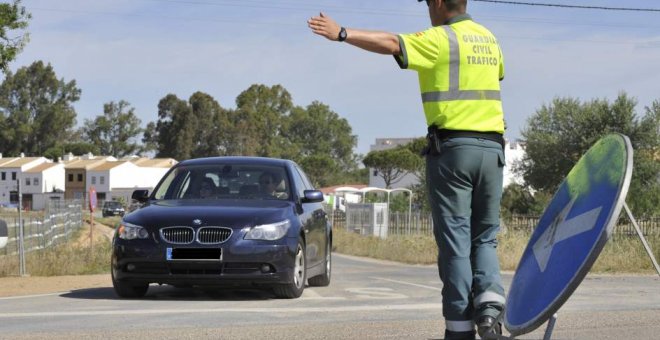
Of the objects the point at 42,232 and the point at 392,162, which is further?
the point at 392,162

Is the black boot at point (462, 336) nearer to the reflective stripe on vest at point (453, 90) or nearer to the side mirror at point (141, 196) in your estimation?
the reflective stripe on vest at point (453, 90)

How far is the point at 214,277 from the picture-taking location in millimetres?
9398

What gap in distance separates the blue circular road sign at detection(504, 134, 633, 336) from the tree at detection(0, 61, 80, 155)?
121m

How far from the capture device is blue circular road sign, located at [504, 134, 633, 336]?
146 inches

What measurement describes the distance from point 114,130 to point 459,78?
14543 centimetres

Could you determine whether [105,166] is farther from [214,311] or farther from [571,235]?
[571,235]

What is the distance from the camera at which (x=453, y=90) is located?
5.26 meters

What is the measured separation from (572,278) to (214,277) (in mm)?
5992

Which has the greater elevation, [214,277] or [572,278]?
[572,278]

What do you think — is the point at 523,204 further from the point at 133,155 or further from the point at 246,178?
the point at 133,155

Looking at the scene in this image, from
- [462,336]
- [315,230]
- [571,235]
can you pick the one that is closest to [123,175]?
[315,230]

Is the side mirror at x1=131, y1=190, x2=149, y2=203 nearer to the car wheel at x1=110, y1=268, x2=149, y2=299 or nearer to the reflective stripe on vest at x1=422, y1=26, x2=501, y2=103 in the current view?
the car wheel at x1=110, y1=268, x2=149, y2=299

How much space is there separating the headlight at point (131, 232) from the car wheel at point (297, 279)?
49.9 inches

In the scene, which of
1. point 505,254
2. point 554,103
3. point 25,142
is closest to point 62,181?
point 25,142
